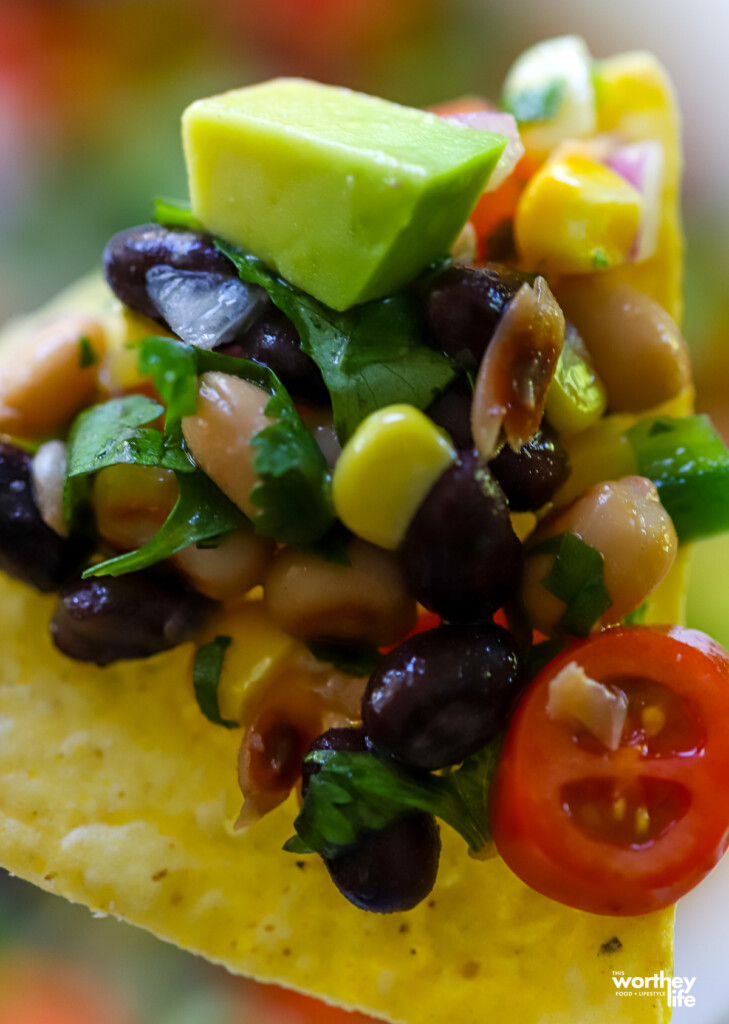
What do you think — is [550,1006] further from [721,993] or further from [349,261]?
[349,261]

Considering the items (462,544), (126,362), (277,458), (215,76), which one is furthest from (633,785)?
(215,76)

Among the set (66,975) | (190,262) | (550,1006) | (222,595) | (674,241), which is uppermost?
(190,262)

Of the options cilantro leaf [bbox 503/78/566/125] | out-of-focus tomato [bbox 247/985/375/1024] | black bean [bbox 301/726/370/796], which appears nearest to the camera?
black bean [bbox 301/726/370/796]

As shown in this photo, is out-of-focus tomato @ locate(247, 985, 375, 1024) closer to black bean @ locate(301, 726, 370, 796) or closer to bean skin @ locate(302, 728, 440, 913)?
bean skin @ locate(302, 728, 440, 913)

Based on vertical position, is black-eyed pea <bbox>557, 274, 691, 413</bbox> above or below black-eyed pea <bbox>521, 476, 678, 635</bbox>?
above

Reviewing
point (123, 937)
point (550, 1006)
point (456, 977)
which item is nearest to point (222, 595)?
point (456, 977)

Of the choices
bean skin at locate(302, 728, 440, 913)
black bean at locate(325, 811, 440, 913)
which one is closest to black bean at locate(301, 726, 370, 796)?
bean skin at locate(302, 728, 440, 913)

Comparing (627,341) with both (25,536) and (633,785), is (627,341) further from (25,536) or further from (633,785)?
(25,536)
